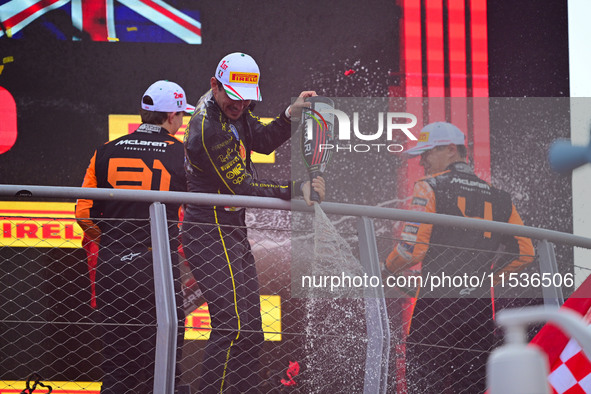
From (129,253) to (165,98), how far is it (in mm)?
766

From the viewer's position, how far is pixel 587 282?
4.57ft

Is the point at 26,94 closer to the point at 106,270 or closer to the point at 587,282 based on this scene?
the point at 106,270

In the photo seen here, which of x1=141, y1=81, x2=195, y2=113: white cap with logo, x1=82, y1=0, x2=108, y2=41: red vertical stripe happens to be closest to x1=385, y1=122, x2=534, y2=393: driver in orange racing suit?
x1=141, y1=81, x2=195, y2=113: white cap with logo

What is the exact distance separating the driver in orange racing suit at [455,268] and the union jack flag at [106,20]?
1823 mm

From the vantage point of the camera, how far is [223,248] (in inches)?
108

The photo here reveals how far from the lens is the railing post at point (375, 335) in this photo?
2699 mm

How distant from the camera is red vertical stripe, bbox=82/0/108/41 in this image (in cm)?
409

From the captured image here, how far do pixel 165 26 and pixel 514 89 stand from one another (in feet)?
7.10

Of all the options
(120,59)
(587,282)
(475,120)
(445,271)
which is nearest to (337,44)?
(475,120)

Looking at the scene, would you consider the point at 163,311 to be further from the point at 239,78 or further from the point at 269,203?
the point at 239,78

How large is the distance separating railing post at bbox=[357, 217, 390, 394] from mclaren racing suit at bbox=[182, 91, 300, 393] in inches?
16.7

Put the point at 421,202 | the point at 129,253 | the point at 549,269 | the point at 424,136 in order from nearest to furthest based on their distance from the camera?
the point at 129,253 < the point at 549,269 < the point at 421,202 < the point at 424,136

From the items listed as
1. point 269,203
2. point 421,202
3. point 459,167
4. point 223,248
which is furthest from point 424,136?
point 223,248

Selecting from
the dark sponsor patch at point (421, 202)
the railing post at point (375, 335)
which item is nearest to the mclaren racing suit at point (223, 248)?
the railing post at point (375, 335)
